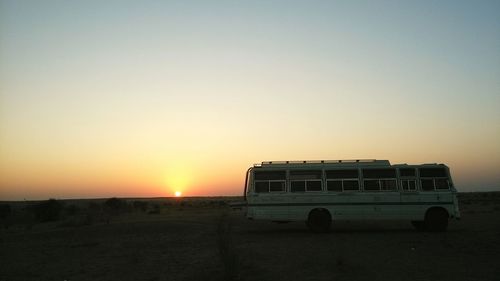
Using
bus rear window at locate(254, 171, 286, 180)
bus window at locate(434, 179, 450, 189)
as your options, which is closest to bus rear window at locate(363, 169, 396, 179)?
bus window at locate(434, 179, 450, 189)

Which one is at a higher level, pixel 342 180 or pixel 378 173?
pixel 378 173

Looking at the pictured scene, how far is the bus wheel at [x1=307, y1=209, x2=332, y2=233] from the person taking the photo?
78.1 ft

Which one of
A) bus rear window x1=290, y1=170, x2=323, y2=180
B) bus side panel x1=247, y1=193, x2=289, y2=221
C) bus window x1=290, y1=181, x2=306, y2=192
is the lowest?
bus side panel x1=247, y1=193, x2=289, y2=221

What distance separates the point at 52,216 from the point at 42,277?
37027mm

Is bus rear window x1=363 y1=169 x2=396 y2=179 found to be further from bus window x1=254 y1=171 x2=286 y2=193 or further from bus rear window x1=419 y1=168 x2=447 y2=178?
bus window x1=254 y1=171 x2=286 y2=193

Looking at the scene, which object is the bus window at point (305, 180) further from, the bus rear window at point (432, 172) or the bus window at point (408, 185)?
the bus rear window at point (432, 172)

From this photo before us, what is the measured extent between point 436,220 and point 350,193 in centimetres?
426

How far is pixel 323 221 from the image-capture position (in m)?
23.8

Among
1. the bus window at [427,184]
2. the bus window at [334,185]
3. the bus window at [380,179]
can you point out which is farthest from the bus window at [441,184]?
the bus window at [334,185]

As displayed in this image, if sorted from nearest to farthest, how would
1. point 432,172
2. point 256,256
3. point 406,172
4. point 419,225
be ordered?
point 256,256
point 406,172
point 432,172
point 419,225

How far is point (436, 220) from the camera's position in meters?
23.8

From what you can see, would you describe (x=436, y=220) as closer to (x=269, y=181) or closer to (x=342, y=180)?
(x=342, y=180)

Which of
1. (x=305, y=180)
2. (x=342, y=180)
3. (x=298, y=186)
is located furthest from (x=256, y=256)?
(x=342, y=180)

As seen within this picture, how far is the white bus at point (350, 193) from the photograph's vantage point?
23.8 metres
